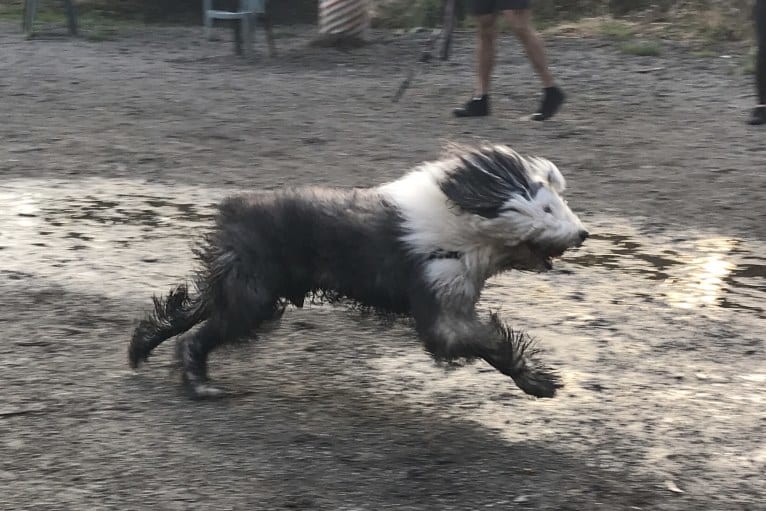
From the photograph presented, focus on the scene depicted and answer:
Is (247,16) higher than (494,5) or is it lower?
lower

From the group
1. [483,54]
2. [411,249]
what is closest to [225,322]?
[411,249]

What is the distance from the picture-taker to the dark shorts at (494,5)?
8.89 meters

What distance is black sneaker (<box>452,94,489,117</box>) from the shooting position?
31.5ft

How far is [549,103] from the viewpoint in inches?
372

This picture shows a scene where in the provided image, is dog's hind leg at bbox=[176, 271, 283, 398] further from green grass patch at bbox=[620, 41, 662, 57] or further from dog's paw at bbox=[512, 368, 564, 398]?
green grass patch at bbox=[620, 41, 662, 57]

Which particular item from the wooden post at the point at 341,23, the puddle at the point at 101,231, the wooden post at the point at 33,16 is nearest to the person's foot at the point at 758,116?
the puddle at the point at 101,231

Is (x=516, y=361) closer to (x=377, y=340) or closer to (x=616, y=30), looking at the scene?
(x=377, y=340)

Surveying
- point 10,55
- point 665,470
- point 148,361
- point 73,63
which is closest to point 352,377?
point 148,361

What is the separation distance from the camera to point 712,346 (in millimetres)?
4836

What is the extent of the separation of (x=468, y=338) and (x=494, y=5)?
5.48 m

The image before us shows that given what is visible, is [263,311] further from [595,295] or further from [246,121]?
[246,121]

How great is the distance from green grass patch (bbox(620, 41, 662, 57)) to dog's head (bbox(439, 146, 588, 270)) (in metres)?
9.32

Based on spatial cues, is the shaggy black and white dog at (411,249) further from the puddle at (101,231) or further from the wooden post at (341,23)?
the wooden post at (341,23)

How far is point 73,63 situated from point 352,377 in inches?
372
